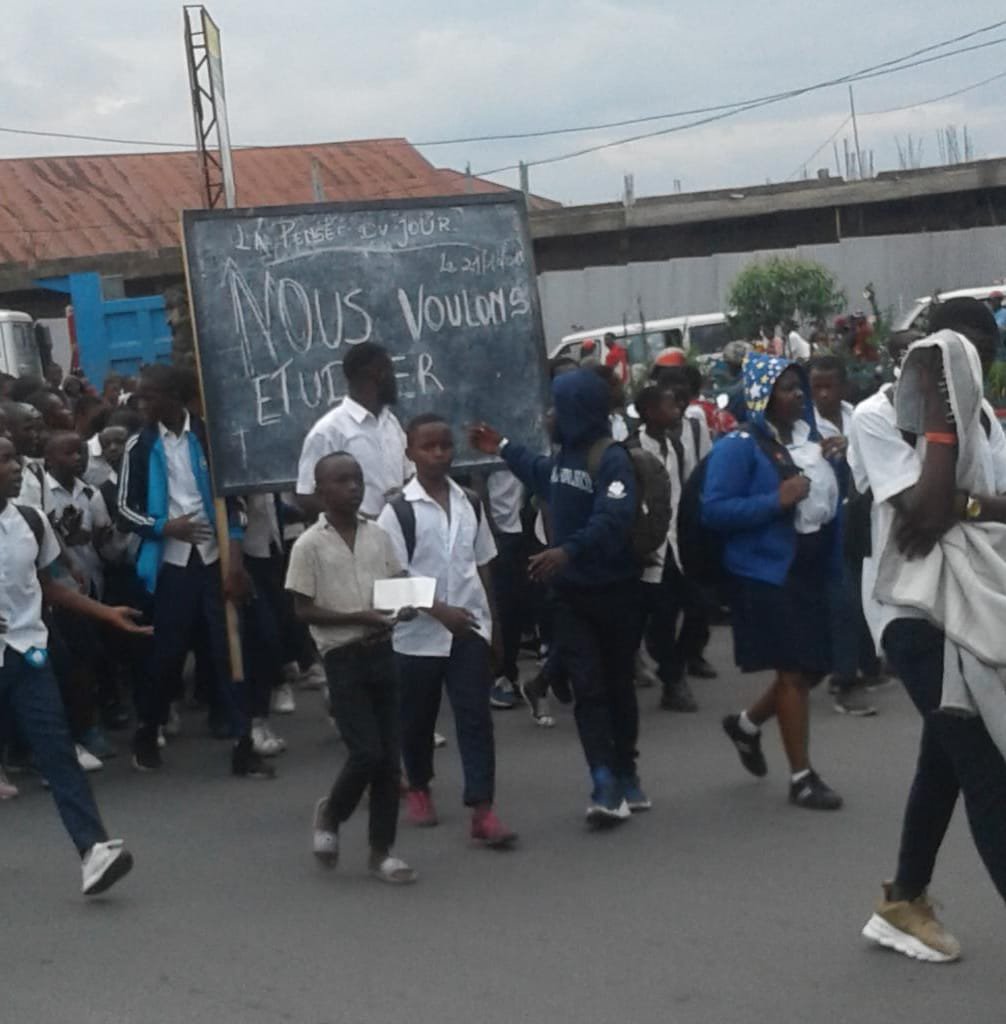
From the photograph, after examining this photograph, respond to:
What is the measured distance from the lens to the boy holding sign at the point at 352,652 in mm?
6688

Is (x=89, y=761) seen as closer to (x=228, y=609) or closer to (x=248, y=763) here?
(x=248, y=763)

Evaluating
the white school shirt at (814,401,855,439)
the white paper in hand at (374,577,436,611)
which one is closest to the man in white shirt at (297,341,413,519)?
the white paper in hand at (374,577,436,611)

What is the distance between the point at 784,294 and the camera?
78.3 feet

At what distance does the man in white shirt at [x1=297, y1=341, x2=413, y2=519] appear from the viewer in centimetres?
805

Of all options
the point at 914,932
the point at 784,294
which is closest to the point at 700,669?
the point at 914,932

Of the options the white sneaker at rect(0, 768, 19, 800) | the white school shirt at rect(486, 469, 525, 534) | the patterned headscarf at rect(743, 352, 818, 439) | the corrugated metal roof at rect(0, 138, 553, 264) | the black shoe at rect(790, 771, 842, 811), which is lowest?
the black shoe at rect(790, 771, 842, 811)

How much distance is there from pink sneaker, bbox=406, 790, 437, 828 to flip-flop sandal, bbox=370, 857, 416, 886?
0.81 metres

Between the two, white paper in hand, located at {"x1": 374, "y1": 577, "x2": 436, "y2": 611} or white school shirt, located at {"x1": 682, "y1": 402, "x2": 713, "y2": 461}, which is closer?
white paper in hand, located at {"x1": 374, "y1": 577, "x2": 436, "y2": 611}

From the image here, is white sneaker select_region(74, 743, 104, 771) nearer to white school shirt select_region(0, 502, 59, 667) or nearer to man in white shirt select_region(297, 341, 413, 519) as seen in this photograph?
man in white shirt select_region(297, 341, 413, 519)

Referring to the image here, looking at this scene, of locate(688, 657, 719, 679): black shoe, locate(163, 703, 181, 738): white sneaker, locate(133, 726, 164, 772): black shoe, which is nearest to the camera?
locate(133, 726, 164, 772): black shoe

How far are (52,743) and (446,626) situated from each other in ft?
4.77

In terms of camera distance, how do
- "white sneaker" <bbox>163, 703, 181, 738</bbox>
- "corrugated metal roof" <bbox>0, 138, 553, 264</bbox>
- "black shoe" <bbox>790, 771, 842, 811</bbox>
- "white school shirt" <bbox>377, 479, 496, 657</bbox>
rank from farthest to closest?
"corrugated metal roof" <bbox>0, 138, 553, 264</bbox>, "white sneaker" <bbox>163, 703, 181, 738</bbox>, "black shoe" <bbox>790, 771, 842, 811</bbox>, "white school shirt" <bbox>377, 479, 496, 657</bbox>

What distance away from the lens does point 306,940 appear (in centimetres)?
607

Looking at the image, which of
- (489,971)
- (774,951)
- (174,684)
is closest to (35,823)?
(174,684)
